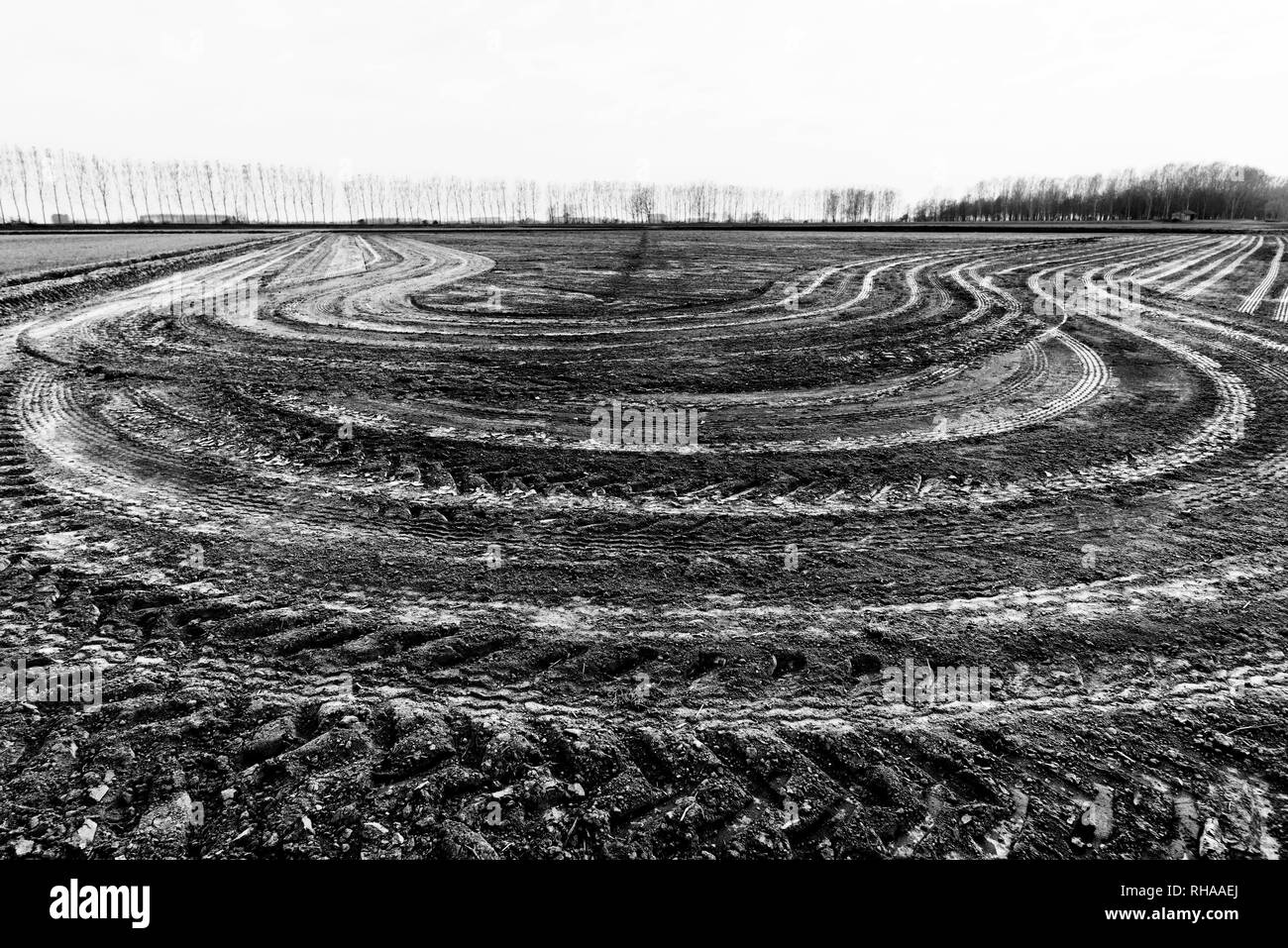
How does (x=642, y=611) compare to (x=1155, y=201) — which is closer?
(x=642, y=611)

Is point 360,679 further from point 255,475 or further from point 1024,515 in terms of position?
point 1024,515

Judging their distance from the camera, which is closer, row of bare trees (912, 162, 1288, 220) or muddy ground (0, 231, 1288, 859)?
muddy ground (0, 231, 1288, 859)

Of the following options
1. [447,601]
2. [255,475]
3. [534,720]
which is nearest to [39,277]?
[255,475]

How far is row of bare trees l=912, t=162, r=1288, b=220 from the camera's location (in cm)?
9756

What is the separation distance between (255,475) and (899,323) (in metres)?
11.1

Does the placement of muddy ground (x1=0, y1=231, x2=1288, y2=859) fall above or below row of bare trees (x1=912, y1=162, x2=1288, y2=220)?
below

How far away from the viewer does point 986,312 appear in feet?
46.5

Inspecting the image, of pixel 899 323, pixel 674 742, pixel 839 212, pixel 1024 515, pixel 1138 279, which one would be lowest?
pixel 674 742

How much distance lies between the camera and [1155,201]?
338 ft

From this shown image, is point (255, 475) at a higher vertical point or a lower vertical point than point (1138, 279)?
lower

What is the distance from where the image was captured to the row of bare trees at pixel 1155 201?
97.6m

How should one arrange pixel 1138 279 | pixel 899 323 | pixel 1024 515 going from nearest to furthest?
pixel 1024 515 → pixel 899 323 → pixel 1138 279

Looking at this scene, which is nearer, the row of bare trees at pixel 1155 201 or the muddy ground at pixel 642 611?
the muddy ground at pixel 642 611

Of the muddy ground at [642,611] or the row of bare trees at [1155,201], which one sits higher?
the row of bare trees at [1155,201]
